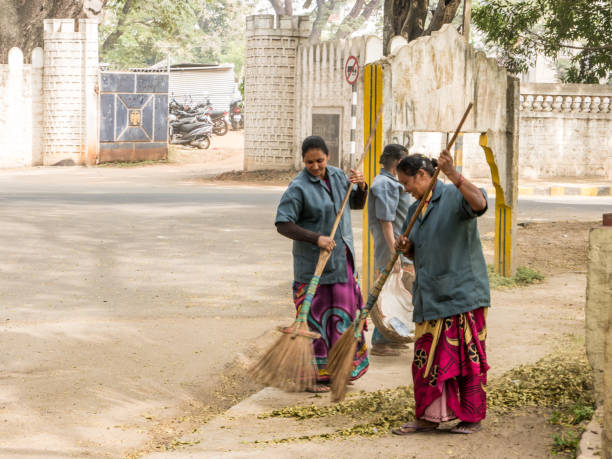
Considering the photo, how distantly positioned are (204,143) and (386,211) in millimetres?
23618

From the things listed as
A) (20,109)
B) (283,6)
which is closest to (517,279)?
(20,109)

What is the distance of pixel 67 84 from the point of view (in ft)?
73.6

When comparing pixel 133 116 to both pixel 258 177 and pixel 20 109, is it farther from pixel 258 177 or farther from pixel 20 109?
pixel 258 177

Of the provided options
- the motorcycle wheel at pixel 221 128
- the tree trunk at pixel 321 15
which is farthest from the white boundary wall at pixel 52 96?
the tree trunk at pixel 321 15

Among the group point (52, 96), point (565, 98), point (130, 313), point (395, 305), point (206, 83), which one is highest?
point (206, 83)

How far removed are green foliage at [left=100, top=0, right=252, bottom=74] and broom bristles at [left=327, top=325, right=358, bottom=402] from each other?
21.2 metres

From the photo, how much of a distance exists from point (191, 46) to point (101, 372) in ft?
173

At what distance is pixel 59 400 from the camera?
508cm

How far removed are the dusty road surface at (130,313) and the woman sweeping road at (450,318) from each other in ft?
4.19

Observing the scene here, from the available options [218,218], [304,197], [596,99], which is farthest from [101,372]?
[596,99]

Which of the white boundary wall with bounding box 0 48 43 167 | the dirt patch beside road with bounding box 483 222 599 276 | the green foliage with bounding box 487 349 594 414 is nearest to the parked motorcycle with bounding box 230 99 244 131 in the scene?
the white boundary wall with bounding box 0 48 43 167

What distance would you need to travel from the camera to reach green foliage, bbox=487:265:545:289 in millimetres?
8781

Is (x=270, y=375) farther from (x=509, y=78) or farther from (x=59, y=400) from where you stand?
(x=509, y=78)

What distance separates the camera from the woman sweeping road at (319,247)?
199 inches
